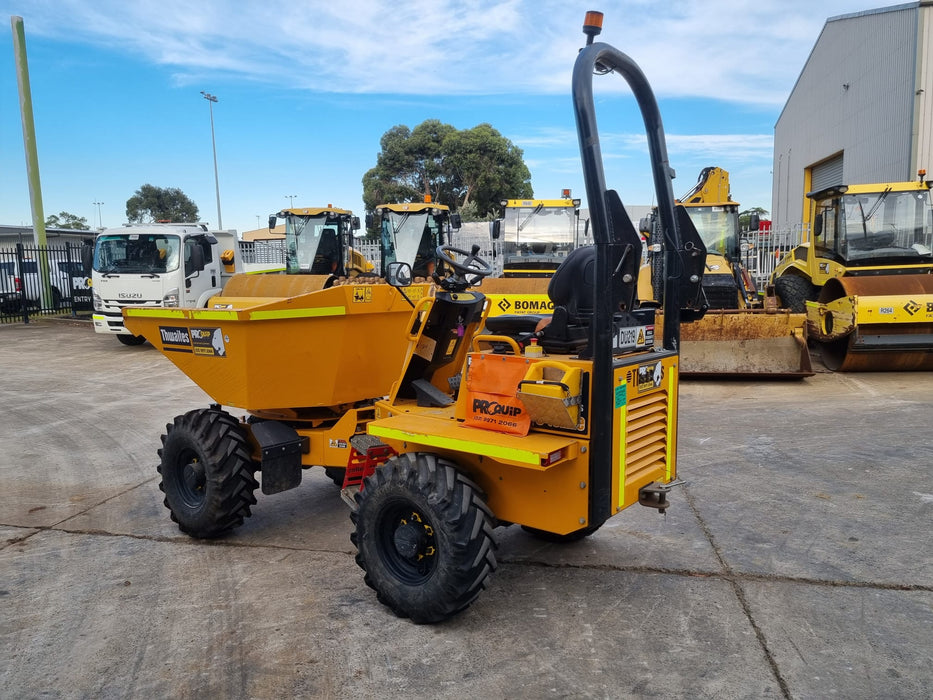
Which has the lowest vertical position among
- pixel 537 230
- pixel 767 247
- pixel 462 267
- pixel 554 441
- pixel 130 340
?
pixel 130 340

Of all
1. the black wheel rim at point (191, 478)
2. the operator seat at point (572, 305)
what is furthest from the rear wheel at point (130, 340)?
the operator seat at point (572, 305)

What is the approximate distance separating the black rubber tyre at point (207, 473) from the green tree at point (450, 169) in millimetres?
34791

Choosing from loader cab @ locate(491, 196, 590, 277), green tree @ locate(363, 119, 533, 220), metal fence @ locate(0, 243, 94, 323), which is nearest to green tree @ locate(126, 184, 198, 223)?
green tree @ locate(363, 119, 533, 220)

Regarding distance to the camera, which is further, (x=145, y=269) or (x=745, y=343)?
(x=145, y=269)

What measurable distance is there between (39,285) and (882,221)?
20385mm

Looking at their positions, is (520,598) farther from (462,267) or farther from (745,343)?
(745,343)

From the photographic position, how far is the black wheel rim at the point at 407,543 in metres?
3.45

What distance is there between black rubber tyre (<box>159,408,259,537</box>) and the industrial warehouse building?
1426 centimetres

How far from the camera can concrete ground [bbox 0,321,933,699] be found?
2994mm

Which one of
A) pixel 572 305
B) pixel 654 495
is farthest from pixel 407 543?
pixel 572 305

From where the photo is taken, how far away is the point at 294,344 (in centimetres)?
423

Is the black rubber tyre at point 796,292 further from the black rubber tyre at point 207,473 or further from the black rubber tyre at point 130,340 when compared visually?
the black rubber tyre at point 130,340

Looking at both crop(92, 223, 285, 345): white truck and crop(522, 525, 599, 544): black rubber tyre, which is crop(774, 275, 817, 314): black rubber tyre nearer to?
crop(522, 525, 599, 544): black rubber tyre

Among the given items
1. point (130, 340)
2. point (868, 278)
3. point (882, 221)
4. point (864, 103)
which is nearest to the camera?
point (868, 278)
